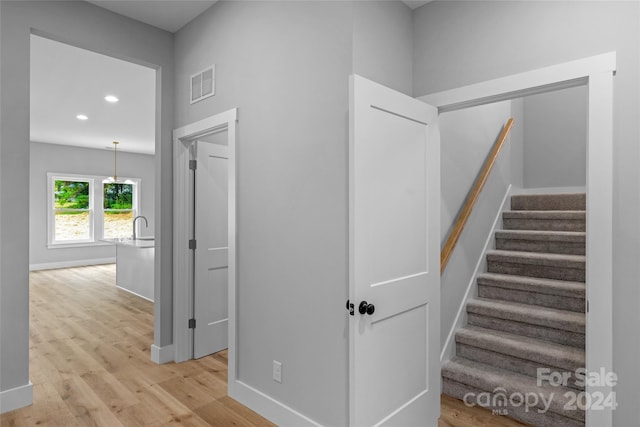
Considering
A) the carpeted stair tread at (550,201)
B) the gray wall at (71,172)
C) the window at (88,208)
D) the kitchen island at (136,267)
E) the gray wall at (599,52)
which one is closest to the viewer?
the gray wall at (599,52)

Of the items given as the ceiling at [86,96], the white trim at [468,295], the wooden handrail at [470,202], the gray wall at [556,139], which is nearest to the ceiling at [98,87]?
the ceiling at [86,96]

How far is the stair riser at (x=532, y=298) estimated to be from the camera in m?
2.88

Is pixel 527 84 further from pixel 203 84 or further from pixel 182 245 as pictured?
pixel 182 245

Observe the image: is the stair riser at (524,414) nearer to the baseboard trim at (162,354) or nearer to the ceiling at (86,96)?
the baseboard trim at (162,354)

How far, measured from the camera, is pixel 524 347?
2717mm

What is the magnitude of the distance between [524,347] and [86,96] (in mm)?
5888

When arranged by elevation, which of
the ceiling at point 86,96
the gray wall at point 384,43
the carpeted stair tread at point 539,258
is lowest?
the carpeted stair tread at point 539,258

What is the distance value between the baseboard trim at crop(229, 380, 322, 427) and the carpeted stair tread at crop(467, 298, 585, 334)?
5.73 feet

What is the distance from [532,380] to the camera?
2.62m

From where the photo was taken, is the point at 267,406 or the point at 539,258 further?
the point at 539,258

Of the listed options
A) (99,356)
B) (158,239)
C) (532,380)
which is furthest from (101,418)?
(532,380)

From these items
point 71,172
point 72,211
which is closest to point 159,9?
point 71,172

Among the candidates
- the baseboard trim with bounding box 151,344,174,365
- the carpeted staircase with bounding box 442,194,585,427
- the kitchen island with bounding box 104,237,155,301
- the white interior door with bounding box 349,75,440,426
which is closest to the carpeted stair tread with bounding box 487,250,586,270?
the carpeted staircase with bounding box 442,194,585,427

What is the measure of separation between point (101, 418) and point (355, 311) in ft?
6.15
